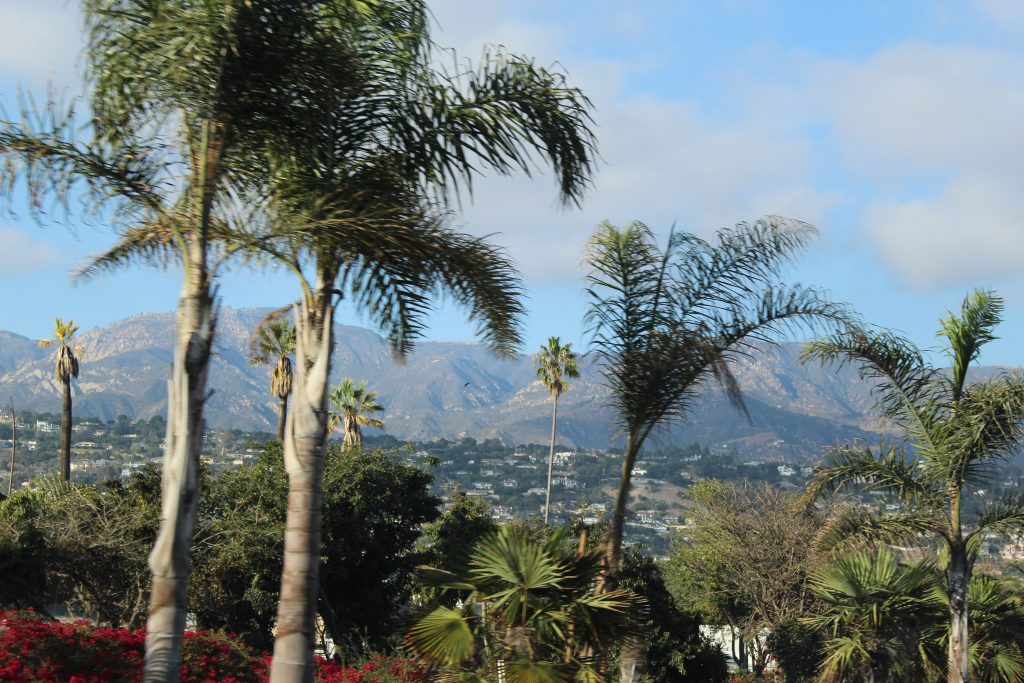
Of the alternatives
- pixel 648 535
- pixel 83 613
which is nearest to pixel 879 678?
pixel 83 613

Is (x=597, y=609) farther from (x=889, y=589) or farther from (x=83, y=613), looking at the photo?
(x=83, y=613)

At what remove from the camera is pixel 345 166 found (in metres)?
8.87

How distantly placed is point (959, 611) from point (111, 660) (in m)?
11.0

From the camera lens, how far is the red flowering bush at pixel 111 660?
11391mm

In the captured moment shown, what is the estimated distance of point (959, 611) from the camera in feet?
46.7

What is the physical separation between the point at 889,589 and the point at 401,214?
40.9 ft

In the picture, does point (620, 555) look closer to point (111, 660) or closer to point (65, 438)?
point (111, 660)

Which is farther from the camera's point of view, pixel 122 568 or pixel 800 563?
pixel 800 563

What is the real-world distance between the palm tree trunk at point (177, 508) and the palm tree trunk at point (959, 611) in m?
11.0

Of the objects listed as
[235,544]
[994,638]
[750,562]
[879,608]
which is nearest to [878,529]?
[879,608]

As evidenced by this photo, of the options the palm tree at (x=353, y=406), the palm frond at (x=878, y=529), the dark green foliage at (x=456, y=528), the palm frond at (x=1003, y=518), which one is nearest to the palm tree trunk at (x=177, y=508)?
the palm frond at (x=878, y=529)

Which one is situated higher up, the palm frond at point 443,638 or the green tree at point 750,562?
the palm frond at point 443,638

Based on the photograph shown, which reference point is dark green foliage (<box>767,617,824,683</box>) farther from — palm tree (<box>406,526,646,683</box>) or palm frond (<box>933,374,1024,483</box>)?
palm tree (<box>406,526,646,683</box>)

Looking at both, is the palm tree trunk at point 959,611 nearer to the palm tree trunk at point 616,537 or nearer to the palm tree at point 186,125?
the palm tree trunk at point 616,537
